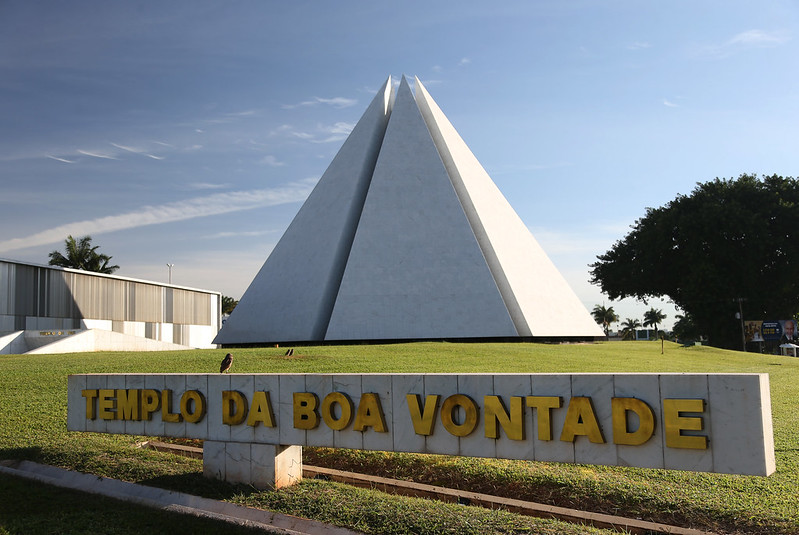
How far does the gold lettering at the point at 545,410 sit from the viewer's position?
20.8ft

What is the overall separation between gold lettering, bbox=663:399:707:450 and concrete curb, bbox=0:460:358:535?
3.23 m

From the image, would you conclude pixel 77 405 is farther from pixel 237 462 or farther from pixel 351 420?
pixel 351 420

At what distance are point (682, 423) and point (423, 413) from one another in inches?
105

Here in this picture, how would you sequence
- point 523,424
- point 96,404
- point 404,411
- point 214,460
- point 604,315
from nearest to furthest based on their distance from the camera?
point 523,424 → point 404,411 → point 214,460 → point 96,404 → point 604,315

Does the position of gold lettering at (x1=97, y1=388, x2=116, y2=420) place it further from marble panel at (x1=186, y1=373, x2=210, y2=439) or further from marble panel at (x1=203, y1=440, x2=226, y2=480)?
marble panel at (x1=203, y1=440, x2=226, y2=480)

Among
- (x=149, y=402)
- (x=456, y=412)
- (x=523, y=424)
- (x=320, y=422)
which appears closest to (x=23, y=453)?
(x=149, y=402)

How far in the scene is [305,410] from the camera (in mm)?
7691

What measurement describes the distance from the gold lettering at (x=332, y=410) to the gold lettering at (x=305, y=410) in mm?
122

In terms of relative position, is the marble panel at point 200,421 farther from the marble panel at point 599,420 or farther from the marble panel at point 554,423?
the marble panel at point 599,420

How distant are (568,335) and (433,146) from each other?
998cm

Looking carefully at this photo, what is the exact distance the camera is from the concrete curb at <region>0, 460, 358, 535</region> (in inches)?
259

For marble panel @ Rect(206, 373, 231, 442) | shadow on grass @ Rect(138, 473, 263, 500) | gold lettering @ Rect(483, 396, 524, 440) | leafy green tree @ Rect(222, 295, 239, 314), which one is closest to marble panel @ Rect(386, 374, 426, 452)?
gold lettering @ Rect(483, 396, 524, 440)

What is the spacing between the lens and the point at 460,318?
23.3 metres

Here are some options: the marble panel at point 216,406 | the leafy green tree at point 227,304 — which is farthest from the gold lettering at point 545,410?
the leafy green tree at point 227,304
